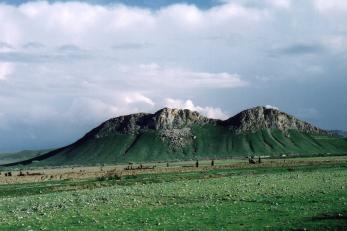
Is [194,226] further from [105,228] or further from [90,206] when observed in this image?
[90,206]

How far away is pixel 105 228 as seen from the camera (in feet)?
102

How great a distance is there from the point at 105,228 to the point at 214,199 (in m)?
17.3

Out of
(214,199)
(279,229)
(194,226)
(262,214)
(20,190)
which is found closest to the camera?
(279,229)

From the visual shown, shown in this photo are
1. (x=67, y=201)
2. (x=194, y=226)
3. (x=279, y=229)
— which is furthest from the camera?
(x=67, y=201)

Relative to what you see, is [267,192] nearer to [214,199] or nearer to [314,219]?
[214,199]

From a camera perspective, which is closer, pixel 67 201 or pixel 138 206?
pixel 138 206

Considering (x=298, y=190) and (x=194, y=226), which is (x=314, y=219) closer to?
(x=194, y=226)

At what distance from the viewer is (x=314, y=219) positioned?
31500 mm

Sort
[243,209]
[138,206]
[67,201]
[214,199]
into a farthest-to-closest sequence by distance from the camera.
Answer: [67,201] → [214,199] → [138,206] → [243,209]

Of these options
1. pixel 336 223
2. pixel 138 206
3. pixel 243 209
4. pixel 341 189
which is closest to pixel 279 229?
pixel 336 223

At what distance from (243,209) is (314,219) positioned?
23.5 ft

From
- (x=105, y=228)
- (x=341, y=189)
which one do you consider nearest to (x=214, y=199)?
(x=341, y=189)

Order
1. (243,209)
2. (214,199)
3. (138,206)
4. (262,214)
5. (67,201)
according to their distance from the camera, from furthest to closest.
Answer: (67,201) → (214,199) → (138,206) → (243,209) → (262,214)

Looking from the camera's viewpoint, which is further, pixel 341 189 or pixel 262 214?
pixel 341 189
